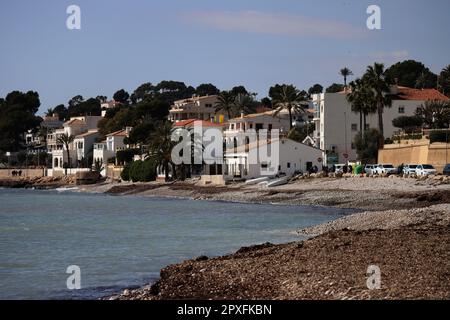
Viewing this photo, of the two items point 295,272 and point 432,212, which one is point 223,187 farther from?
point 295,272

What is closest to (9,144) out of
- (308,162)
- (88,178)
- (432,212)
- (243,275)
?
(88,178)

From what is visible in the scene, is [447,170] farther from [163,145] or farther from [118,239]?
[163,145]

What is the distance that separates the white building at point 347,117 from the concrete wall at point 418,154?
13.8 metres

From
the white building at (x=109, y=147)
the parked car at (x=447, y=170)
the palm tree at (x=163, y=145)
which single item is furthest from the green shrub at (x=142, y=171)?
the parked car at (x=447, y=170)

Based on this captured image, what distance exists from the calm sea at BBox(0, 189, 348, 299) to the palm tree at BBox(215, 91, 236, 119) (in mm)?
73041

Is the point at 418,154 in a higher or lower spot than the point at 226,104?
lower

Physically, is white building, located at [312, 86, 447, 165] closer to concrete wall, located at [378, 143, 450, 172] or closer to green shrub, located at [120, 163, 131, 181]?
concrete wall, located at [378, 143, 450, 172]

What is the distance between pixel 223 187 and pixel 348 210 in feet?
108

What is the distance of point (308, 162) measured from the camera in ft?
312

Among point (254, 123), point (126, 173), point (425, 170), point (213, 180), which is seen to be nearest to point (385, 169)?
point (425, 170)

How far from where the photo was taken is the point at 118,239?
41781 mm

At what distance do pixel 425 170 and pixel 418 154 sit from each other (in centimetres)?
798

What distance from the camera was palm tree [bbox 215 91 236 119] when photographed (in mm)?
143363

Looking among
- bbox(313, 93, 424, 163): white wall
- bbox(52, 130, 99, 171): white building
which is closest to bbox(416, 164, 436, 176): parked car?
bbox(313, 93, 424, 163): white wall
